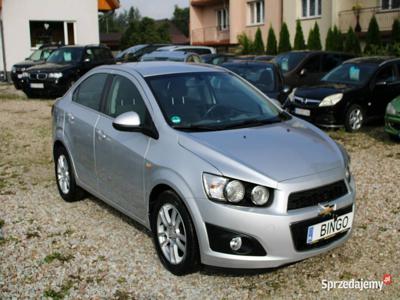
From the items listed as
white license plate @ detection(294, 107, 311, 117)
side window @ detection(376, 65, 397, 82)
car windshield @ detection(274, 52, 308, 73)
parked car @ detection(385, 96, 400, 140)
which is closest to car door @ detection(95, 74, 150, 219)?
parked car @ detection(385, 96, 400, 140)

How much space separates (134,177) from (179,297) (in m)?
1.15

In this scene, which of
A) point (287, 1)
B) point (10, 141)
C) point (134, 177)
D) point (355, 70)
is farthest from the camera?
point (287, 1)

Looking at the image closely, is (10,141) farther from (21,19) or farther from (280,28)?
(280,28)

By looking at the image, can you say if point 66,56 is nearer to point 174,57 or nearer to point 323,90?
point 174,57

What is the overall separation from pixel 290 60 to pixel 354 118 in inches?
177

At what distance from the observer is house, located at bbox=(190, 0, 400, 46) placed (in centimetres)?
2461

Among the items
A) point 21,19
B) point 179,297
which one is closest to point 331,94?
point 179,297

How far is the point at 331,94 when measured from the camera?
1054 centimetres

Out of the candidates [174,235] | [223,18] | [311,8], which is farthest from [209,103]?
[223,18]

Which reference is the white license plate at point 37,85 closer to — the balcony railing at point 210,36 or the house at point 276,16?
the house at point 276,16

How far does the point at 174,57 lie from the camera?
16859 millimetres

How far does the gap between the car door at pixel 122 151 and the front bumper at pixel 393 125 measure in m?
5.42

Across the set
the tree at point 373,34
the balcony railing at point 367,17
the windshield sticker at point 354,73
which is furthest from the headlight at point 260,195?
the balcony railing at point 367,17

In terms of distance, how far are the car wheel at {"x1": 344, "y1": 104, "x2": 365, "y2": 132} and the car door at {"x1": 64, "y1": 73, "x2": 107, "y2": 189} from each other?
605 centimetres
